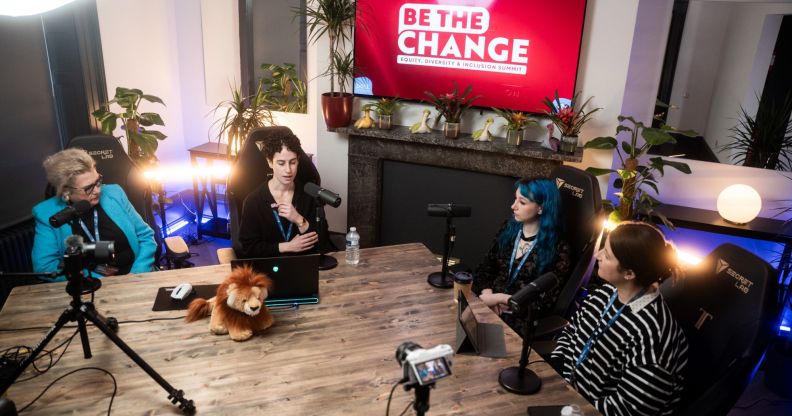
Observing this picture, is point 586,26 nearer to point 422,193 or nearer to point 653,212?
point 653,212

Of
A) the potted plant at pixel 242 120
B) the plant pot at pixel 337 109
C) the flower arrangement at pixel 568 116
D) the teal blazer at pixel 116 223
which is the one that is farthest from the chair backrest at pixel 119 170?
the flower arrangement at pixel 568 116

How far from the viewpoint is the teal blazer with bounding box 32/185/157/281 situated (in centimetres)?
244

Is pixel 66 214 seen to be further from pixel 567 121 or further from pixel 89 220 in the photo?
pixel 567 121

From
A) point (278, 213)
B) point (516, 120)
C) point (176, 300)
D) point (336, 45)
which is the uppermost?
point (336, 45)

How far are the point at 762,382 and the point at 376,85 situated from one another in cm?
313

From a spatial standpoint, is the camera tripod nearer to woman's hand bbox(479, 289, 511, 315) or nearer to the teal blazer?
the teal blazer

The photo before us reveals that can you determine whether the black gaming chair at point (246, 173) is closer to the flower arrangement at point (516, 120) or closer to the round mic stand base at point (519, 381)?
the flower arrangement at point (516, 120)

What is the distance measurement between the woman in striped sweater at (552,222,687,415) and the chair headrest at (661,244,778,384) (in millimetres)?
108

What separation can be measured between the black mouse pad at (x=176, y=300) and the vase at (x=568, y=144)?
2.32m

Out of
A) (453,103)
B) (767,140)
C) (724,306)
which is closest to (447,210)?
(724,306)

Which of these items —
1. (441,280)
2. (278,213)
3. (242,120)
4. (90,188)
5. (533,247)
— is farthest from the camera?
(242,120)

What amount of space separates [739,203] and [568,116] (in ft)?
3.80

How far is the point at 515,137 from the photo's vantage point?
3.56m

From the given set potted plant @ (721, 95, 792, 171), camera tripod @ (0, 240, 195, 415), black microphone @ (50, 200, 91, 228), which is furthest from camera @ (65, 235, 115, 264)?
potted plant @ (721, 95, 792, 171)
